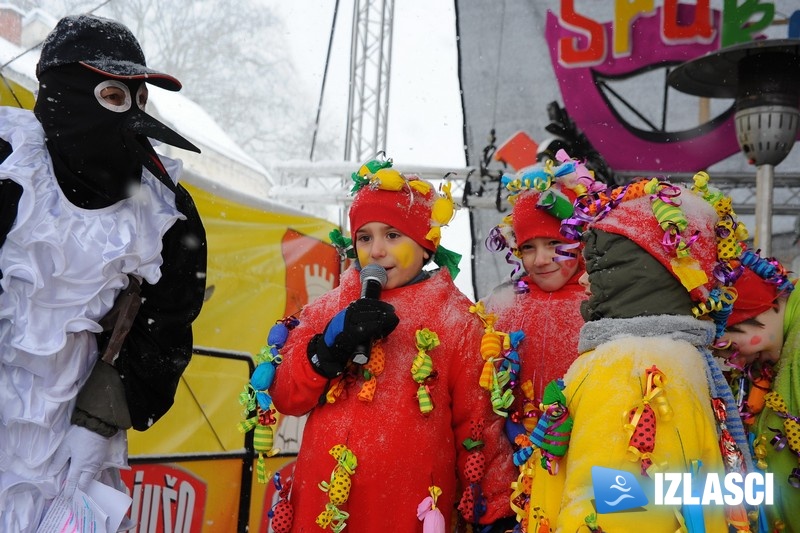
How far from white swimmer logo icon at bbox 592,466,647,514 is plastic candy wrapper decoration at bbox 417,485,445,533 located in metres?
0.73

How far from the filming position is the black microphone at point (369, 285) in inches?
94.1

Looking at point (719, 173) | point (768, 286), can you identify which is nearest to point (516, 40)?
point (719, 173)

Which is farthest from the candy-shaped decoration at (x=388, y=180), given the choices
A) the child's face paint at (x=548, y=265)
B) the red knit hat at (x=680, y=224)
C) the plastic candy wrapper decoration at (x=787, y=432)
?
the plastic candy wrapper decoration at (x=787, y=432)

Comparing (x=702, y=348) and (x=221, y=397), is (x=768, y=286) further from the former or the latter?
(x=221, y=397)

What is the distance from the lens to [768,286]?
263 centimetres

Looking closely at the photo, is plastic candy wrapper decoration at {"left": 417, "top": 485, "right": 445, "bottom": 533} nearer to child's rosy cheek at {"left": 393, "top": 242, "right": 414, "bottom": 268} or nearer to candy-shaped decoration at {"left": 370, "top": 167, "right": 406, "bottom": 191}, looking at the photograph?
child's rosy cheek at {"left": 393, "top": 242, "right": 414, "bottom": 268}

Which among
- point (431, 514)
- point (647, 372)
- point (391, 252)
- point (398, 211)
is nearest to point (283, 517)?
point (431, 514)

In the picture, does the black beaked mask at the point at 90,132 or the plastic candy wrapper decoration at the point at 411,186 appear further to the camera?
the plastic candy wrapper decoration at the point at 411,186

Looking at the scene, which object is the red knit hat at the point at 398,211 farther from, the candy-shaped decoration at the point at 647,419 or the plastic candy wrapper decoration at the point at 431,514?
the candy-shaped decoration at the point at 647,419

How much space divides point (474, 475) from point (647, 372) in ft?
2.89

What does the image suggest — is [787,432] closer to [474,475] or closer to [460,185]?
[474,475]

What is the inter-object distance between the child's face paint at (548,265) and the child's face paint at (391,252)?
0.49m

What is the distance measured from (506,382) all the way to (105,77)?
1567 millimetres

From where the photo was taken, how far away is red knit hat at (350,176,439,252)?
2.68m
